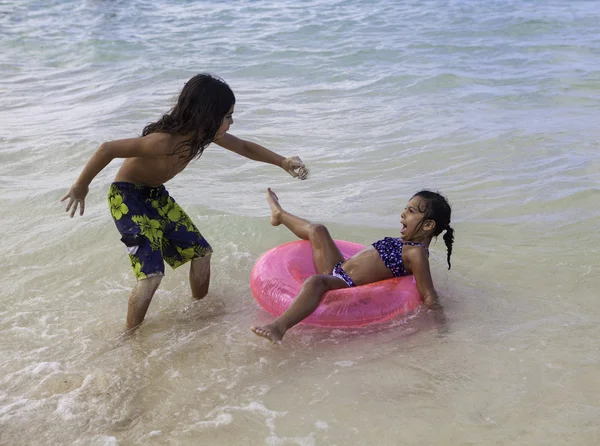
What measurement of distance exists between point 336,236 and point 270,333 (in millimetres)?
1824

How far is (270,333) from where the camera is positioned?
Answer: 336 cm

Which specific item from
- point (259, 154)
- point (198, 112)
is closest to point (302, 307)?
point (259, 154)

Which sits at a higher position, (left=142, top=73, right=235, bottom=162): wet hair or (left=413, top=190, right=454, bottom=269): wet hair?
(left=142, top=73, right=235, bottom=162): wet hair

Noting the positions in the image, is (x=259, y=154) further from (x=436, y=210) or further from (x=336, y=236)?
(x=336, y=236)

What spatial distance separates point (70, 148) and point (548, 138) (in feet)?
16.2

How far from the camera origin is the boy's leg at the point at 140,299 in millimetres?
3566

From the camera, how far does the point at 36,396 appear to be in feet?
10.00

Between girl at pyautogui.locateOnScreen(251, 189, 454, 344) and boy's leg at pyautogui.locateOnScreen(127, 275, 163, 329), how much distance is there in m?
0.81

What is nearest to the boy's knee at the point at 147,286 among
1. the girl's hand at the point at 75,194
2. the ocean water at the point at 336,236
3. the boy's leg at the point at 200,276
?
the ocean water at the point at 336,236

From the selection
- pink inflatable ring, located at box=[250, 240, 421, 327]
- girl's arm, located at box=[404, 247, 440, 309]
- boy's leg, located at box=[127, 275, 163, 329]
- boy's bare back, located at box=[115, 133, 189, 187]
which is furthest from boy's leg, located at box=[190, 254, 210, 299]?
girl's arm, located at box=[404, 247, 440, 309]

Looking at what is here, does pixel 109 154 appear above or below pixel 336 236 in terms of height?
above

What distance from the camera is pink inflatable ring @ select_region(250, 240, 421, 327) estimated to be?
367 cm

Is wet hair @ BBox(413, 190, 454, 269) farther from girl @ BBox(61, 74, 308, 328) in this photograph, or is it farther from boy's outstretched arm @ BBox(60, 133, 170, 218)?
boy's outstretched arm @ BBox(60, 133, 170, 218)

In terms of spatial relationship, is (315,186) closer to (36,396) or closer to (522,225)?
(522,225)
